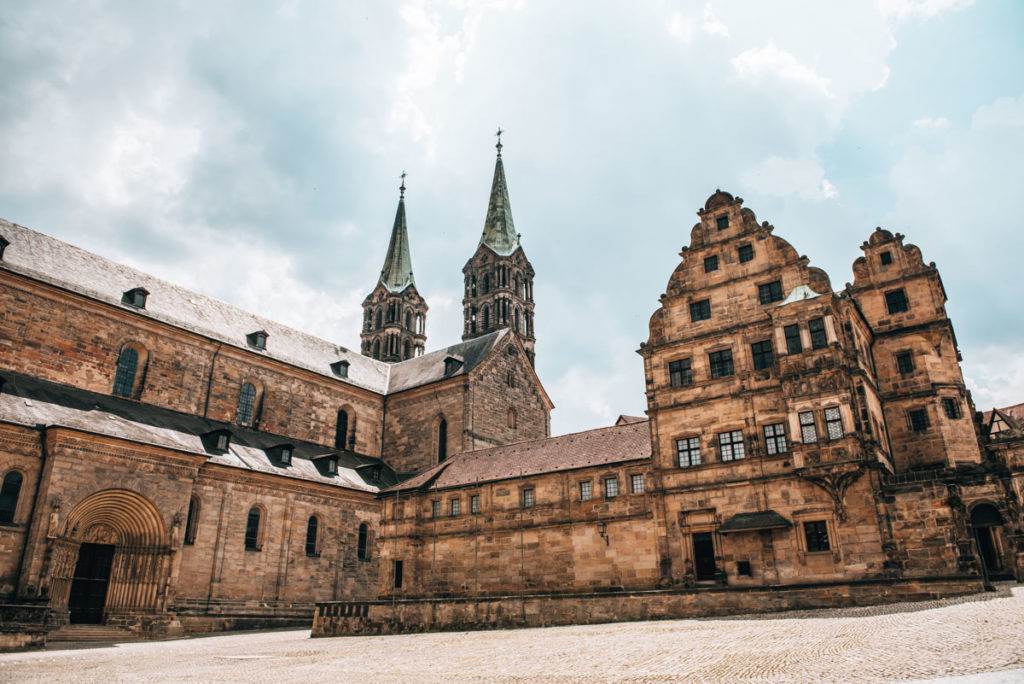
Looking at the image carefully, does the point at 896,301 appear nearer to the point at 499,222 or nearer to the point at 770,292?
the point at 770,292

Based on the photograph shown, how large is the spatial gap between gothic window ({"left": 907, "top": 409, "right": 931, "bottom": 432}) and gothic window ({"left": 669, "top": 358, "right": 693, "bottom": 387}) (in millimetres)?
9554

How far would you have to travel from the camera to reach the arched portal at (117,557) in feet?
91.4

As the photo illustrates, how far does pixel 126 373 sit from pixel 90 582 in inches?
414

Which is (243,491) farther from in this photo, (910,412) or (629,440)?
(910,412)

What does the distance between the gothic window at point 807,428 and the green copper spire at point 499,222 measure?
48527 mm

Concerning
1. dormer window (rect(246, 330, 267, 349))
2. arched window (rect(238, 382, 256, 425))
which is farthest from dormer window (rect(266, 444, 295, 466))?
dormer window (rect(246, 330, 267, 349))

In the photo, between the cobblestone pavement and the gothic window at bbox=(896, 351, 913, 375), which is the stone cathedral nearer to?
the gothic window at bbox=(896, 351, 913, 375)

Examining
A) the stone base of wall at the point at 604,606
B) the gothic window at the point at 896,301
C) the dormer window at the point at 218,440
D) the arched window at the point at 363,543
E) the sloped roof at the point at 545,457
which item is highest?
the gothic window at the point at 896,301

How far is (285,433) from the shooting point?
4103 cm

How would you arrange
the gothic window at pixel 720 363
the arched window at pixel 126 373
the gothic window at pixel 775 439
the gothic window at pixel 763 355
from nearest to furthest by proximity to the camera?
the gothic window at pixel 775 439 → the gothic window at pixel 763 355 → the gothic window at pixel 720 363 → the arched window at pixel 126 373

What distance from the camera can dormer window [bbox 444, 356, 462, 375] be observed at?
4532 cm

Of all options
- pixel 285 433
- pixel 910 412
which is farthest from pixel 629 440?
pixel 285 433

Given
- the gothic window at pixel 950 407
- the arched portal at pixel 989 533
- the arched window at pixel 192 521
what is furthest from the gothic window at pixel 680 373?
the arched window at pixel 192 521

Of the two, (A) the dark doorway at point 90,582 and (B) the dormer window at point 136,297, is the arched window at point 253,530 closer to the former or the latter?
(A) the dark doorway at point 90,582
